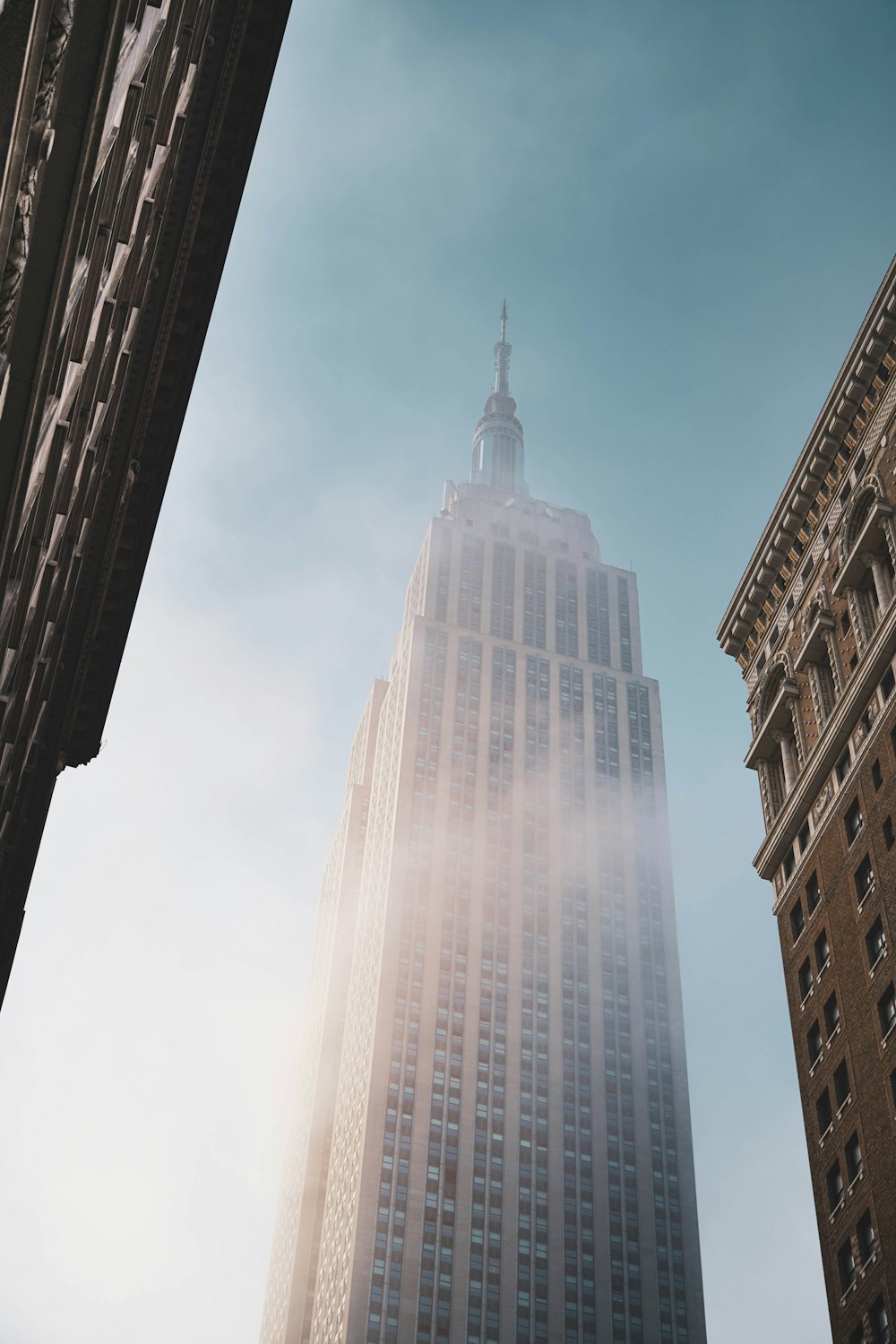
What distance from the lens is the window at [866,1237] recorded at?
48750mm

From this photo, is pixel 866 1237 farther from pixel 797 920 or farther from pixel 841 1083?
pixel 797 920

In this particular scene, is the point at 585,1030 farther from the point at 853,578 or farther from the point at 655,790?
the point at 853,578

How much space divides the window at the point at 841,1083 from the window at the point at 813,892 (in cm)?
795

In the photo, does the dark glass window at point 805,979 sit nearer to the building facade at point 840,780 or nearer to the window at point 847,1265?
the building facade at point 840,780

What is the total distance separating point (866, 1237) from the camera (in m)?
49.2

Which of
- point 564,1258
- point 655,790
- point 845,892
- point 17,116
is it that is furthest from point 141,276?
point 655,790

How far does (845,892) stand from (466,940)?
109 metres

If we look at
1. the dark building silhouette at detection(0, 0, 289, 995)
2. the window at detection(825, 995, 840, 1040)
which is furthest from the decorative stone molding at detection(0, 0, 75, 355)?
the window at detection(825, 995, 840, 1040)

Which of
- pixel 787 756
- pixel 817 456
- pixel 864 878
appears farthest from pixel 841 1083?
pixel 817 456

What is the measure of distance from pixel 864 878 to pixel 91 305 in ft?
131

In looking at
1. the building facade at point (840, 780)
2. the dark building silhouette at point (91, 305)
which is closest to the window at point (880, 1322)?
the building facade at point (840, 780)

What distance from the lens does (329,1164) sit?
534ft

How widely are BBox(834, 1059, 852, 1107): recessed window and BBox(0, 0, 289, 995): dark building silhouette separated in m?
29.5

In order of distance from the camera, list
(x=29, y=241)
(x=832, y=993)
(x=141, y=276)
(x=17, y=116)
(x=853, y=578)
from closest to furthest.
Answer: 1. (x=17, y=116)
2. (x=29, y=241)
3. (x=141, y=276)
4. (x=832, y=993)
5. (x=853, y=578)
